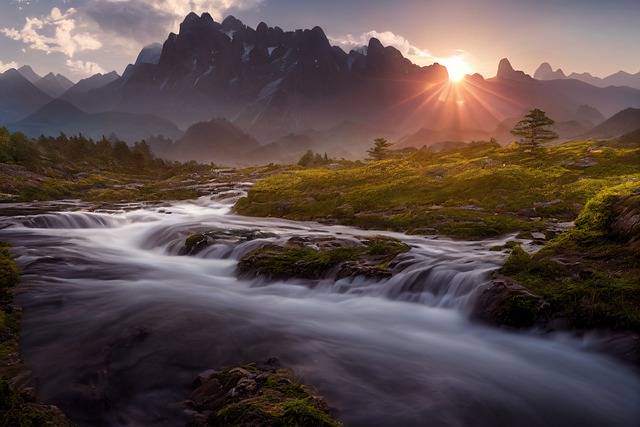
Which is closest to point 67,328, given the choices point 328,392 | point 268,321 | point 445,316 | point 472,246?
point 268,321

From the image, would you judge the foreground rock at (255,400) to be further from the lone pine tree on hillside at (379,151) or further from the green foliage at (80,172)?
the lone pine tree on hillside at (379,151)

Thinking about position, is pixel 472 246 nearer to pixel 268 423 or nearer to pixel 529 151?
pixel 268 423

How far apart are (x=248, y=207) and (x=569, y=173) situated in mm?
22480

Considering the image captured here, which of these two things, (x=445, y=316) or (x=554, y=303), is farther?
(x=445, y=316)

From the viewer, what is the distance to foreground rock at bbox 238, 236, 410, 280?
618 inches

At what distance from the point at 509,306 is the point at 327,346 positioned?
176 inches

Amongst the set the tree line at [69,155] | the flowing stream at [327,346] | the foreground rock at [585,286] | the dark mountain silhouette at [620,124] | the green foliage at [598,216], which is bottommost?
the flowing stream at [327,346]

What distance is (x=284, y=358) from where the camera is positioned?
9.94 metres

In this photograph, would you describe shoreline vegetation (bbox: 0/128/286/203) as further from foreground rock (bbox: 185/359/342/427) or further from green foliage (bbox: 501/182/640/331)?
green foliage (bbox: 501/182/640/331)

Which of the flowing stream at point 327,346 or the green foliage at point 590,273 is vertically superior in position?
the green foliage at point 590,273

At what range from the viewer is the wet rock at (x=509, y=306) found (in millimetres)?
10812

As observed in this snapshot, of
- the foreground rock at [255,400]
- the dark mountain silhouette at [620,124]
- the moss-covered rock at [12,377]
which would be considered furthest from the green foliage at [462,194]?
the dark mountain silhouette at [620,124]

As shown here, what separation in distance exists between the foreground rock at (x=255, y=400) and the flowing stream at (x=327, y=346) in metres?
0.41

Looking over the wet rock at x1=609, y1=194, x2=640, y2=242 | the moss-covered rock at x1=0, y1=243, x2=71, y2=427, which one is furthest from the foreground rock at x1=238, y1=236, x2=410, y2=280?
the moss-covered rock at x1=0, y1=243, x2=71, y2=427
